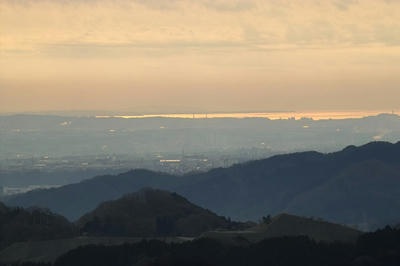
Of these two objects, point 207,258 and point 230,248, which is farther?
point 230,248

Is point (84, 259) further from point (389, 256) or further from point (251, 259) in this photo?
point (389, 256)

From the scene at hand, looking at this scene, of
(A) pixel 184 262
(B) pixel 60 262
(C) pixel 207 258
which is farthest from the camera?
(B) pixel 60 262

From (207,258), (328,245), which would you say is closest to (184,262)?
(207,258)

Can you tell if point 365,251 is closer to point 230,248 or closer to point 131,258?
point 230,248

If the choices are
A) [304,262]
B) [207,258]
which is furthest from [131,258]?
[304,262]

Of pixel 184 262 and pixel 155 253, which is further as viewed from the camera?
pixel 155 253

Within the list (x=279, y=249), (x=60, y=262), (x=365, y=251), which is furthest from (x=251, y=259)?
(x=60, y=262)

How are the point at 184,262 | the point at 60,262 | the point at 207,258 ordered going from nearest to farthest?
the point at 184,262 < the point at 207,258 < the point at 60,262
